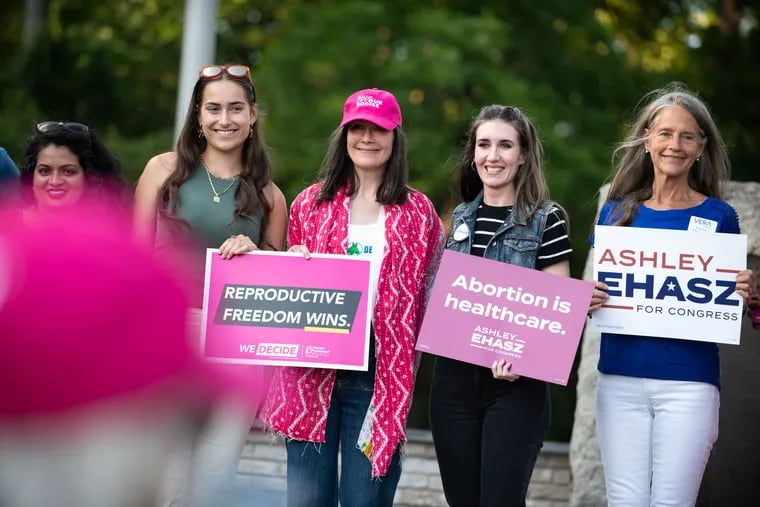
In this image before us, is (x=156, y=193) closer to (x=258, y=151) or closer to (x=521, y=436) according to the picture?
(x=258, y=151)

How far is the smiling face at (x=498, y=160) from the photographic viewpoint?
3.86 metres

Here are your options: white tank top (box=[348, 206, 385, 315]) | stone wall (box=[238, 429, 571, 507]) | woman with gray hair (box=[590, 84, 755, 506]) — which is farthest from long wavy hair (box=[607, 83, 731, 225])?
stone wall (box=[238, 429, 571, 507])

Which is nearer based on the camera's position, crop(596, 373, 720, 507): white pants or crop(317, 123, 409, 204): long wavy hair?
crop(596, 373, 720, 507): white pants

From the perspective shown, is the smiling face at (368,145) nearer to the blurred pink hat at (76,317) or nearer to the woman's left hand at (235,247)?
the woman's left hand at (235,247)

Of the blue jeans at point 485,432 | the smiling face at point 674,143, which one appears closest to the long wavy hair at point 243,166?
the blue jeans at point 485,432

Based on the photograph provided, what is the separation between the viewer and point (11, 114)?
12797 millimetres

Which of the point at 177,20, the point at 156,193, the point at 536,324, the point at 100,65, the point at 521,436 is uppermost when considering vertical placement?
the point at 177,20

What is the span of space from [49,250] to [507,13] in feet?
40.6

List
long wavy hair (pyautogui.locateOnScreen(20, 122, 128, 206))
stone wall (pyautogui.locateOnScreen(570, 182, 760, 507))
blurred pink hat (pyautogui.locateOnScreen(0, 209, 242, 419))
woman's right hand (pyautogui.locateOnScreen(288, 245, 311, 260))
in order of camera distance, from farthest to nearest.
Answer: stone wall (pyautogui.locateOnScreen(570, 182, 760, 507)) → long wavy hair (pyautogui.locateOnScreen(20, 122, 128, 206)) → woman's right hand (pyautogui.locateOnScreen(288, 245, 311, 260)) → blurred pink hat (pyautogui.locateOnScreen(0, 209, 242, 419))

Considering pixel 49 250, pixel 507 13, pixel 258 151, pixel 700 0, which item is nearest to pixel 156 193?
pixel 258 151

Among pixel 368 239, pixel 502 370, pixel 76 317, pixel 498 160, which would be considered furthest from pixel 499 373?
pixel 76 317

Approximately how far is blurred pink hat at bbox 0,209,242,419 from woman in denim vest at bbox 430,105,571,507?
9.06 ft

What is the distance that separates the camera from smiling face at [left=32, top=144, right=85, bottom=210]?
13.1 ft

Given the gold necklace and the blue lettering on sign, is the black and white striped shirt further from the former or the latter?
the gold necklace
